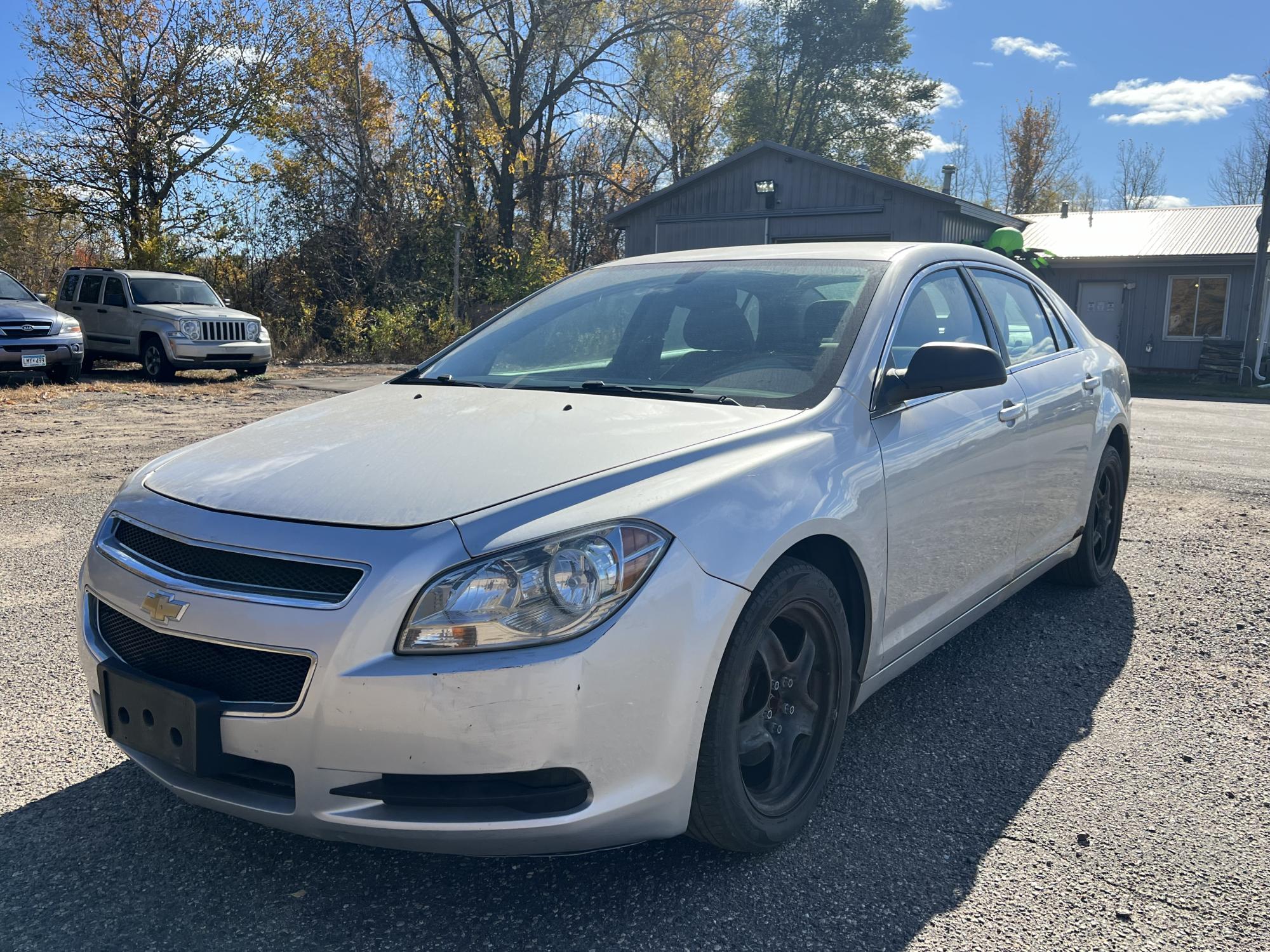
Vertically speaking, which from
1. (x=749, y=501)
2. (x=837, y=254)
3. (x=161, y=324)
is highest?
(x=837, y=254)

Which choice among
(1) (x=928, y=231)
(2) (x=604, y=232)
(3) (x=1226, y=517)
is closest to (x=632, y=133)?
(2) (x=604, y=232)

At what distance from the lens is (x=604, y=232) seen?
1348 inches

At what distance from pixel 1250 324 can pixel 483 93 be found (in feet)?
67.8

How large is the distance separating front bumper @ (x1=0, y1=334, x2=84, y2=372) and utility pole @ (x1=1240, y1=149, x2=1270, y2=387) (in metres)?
22.6

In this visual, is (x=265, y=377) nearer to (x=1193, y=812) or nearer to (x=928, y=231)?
(x=928, y=231)

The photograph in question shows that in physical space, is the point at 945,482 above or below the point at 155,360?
above

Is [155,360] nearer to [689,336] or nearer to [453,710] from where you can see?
[689,336]

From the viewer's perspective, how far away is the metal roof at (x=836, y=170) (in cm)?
2120

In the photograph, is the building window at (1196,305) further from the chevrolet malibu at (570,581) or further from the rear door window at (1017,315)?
the chevrolet malibu at (570,581)

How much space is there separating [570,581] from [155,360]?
15.9m

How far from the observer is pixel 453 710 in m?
1.97

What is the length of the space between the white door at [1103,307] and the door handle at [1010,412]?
23.6m

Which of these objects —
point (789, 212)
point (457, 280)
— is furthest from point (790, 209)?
point (457, 280)

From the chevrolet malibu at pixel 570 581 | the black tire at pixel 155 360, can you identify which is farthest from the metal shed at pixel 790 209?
the chevrolet malibu at pixel 570 581
